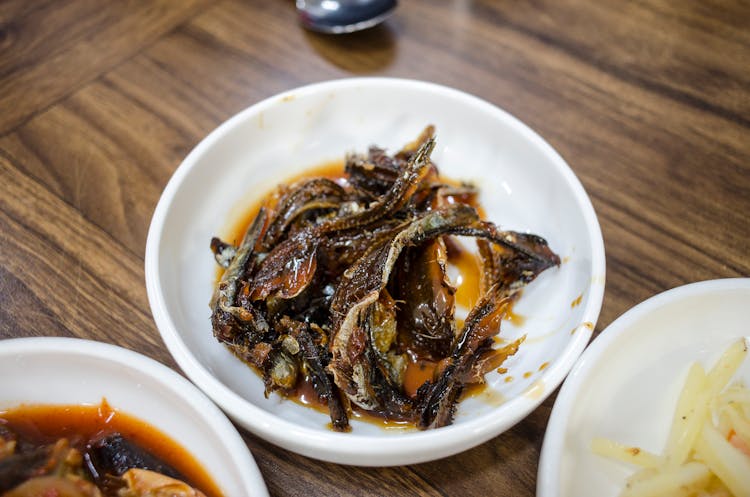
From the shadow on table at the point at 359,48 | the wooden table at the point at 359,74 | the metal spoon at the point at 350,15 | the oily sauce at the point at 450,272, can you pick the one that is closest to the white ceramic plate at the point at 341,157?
the oily sauce at the point at 450,272

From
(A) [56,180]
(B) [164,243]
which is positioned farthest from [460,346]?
(A) [56,180]

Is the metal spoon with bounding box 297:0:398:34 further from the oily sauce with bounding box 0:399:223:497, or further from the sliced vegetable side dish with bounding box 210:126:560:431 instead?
the oily sauce with bounding box 0:399:223:497

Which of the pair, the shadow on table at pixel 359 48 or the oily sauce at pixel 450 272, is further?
the shadow on table at pixel 359 48

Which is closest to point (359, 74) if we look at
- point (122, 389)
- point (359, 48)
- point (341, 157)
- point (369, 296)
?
point (359, 48)

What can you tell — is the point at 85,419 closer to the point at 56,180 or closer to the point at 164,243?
the point at 164,243

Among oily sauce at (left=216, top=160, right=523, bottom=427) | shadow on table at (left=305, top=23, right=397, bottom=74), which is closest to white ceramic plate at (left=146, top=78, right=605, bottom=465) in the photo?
oily sauce at (left=216, top=160, right=523, bottom=427)

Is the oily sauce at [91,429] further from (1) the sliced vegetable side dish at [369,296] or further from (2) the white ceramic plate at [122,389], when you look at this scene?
(1) the sliced vegetable side dish at [369,296]
